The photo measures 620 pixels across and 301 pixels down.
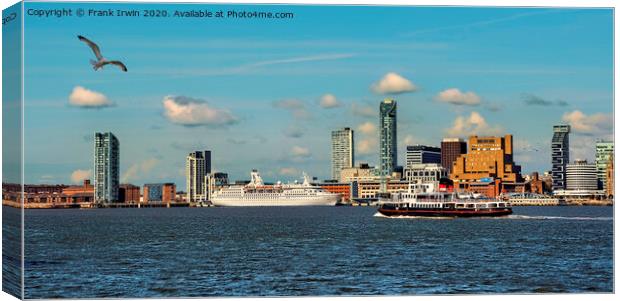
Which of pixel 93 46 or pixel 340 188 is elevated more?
pixel 93 46

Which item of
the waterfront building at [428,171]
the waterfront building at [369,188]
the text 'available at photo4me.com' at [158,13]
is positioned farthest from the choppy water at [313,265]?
the waterfront building at [369,188]

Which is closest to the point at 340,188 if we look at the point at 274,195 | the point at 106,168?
the point at 274,195

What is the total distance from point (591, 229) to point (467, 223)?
830 cm

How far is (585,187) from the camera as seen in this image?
112 meters

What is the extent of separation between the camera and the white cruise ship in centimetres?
12800

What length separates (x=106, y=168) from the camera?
94.8 meters

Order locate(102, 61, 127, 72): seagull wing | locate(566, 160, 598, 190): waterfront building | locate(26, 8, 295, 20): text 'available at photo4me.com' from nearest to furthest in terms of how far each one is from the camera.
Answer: locate(26, 8, 295, 20): text 'available at photo4me.com', locate(102, 61, 127, 72): seagull wing, locate(566, 160, 598, 190): waterfront building

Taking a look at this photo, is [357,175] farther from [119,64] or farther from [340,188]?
[119,64]

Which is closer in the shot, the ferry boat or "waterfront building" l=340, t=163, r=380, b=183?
the ferry boat

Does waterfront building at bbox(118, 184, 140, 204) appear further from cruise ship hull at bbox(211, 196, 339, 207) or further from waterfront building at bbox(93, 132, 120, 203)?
cruise ship hull at bbox(211, 196, 339, 207)

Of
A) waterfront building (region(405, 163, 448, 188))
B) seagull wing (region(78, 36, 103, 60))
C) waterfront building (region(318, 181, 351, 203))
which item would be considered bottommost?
waterfront building (region(318, 181, 351, 203))

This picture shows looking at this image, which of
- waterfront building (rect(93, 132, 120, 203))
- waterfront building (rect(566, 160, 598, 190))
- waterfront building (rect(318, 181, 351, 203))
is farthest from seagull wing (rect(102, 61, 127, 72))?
waterfront building (rect(318, 181, 351, 203))

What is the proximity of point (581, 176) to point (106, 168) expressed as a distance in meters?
44.9

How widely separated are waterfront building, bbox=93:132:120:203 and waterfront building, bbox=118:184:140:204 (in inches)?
63.6
